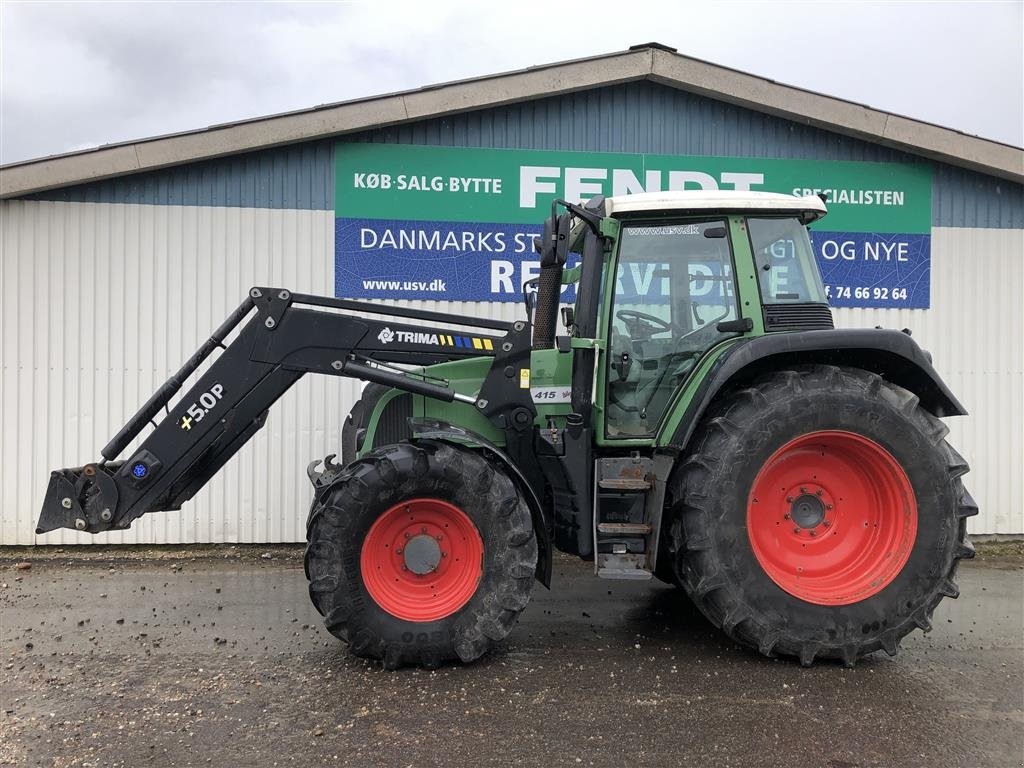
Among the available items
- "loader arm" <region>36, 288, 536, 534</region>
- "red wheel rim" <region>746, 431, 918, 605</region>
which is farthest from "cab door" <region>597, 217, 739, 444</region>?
"red wheel rim" <region>746, 431, 918, 605</region>

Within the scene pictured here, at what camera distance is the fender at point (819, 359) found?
12.2 ft

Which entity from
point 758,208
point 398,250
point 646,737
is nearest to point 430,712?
point 646,737

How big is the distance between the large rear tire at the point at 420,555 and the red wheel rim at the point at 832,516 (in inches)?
52.7

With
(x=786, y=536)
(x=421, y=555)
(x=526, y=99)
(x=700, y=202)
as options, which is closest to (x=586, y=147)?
(x=526, y=99)

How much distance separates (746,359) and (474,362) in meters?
1.57

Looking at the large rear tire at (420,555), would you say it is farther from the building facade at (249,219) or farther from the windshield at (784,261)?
the building facade at (249,219)

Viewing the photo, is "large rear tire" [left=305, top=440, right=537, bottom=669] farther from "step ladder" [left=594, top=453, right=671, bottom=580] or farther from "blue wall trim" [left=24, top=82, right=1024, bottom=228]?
"blue wall trim" [left=24, top=82, right=1024, bottom=228]

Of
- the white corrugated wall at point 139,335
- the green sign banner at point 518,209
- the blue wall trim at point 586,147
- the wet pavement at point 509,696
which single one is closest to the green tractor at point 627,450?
the wet pavement at point 509,696

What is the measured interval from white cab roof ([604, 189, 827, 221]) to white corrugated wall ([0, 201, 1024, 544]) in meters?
2.69

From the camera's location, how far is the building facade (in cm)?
622

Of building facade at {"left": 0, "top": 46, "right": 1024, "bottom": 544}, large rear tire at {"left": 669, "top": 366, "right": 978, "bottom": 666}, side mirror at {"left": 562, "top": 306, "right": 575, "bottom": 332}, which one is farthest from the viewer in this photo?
building facade at {"left": 0, "top": 46, "right": 1024, "bottom": 544}

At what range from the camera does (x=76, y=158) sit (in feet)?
20.0

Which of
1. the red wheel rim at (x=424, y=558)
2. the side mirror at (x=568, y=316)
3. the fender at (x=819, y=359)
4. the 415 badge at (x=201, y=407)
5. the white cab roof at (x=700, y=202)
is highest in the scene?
the white cab roof at (x=700, y=202)

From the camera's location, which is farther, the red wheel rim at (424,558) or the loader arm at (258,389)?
the loader arm at (258,389)
